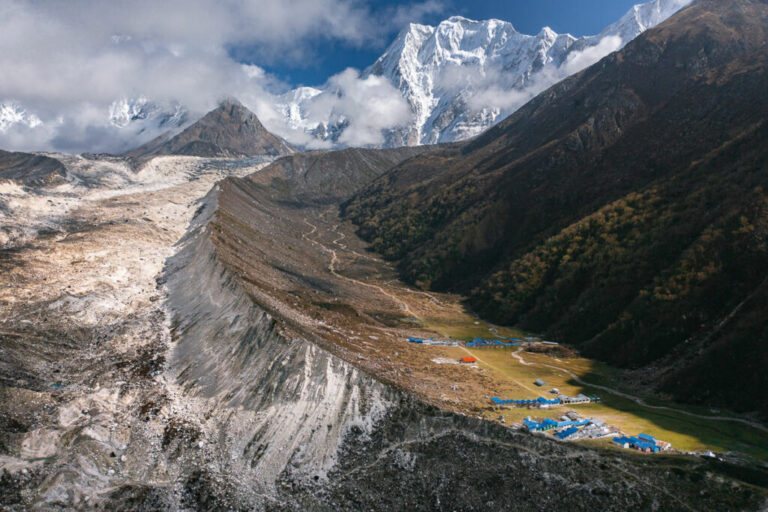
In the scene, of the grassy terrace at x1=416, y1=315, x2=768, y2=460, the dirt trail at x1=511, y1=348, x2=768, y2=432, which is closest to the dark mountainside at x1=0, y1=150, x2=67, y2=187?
the grassy terrace at x1=416, y1=315, x2=768, y2=460

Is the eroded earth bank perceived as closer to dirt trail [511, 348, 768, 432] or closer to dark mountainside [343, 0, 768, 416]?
dirt trail [511, 348, 768, 432]

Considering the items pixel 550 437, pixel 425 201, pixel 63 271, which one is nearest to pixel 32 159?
pixel 63 271

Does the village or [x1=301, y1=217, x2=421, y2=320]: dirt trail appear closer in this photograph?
the village

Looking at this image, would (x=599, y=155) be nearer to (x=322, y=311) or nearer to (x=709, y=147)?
(x=709, y=147)

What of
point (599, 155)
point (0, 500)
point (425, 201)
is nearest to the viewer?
point (0, 500)

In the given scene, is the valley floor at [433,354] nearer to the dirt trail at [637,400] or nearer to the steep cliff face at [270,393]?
the dirt trail at [637,400]

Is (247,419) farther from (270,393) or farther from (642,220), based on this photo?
(642,220)
